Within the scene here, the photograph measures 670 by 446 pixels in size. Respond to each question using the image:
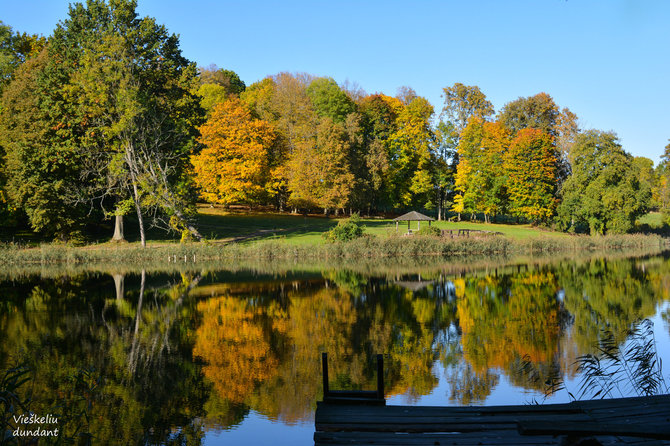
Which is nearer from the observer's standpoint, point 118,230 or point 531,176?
point 118,230

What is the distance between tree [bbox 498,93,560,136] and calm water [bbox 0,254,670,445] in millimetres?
45599

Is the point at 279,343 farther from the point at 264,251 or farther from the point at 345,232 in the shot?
the point at 345,232

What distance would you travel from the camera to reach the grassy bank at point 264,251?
35.1m

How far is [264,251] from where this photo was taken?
3694 centimetres

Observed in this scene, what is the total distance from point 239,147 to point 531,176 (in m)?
30.9

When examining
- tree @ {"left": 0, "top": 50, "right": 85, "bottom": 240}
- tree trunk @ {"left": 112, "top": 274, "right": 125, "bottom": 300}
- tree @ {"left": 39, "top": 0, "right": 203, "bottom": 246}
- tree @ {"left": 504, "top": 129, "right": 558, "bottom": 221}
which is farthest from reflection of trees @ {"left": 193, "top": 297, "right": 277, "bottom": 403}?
tree @ {"left": 504, "top": 129, "right": 558, "bottom": 221}

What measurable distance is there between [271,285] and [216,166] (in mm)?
27542

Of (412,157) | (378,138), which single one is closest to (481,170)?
(412,157)

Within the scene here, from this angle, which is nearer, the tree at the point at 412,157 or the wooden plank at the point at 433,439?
the wooden plank at the point at 433,439

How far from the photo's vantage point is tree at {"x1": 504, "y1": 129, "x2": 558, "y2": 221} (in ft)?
192

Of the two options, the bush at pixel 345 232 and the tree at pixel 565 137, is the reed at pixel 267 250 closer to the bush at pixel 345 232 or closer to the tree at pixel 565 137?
the bush at pixel 345 232

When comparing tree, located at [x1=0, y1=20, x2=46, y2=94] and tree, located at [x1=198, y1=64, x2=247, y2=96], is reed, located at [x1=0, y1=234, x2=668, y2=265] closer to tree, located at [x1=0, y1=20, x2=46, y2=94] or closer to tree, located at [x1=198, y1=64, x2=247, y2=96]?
tree, located at [x1=0, y1=20, x2=46, y2=94]

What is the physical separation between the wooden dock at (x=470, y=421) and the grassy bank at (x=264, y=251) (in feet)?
97.9

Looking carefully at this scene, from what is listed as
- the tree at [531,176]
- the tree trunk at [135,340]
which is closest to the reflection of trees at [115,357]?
the tree trunk at [135,340]
